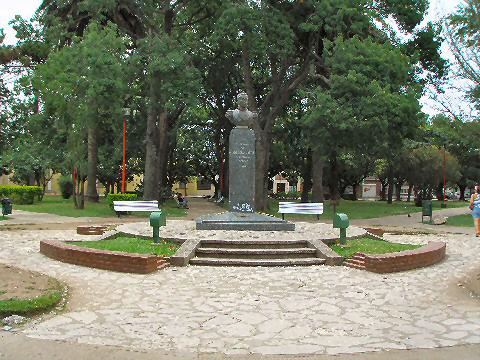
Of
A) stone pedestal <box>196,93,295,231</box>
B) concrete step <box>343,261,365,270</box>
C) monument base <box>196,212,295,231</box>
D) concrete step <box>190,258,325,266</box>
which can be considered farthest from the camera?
stone pedestal <box>196,93,295,231</box>

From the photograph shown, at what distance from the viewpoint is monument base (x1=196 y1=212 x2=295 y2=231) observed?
1373cm

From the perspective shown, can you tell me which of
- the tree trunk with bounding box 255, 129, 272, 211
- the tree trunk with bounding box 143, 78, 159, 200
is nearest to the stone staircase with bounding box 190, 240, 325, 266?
the tree trunk with bounding box 255, 129, 272, 211

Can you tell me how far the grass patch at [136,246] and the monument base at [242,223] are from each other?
1.77m

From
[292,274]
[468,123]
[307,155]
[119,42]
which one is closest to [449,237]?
[468,123]

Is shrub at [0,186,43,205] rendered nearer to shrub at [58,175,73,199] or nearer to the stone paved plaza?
shrub at [58,175,73,199]

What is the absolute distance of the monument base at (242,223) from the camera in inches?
541

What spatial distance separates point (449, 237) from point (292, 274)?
31.8 feet

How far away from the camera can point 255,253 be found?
35.8ft

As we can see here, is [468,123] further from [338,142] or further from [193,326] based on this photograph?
[193,326]

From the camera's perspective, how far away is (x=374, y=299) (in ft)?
25.7

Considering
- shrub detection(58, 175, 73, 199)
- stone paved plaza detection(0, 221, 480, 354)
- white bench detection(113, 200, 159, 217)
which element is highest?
shrub detection(58, 175, 73, 199)

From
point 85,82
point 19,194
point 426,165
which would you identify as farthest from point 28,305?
point 426,165

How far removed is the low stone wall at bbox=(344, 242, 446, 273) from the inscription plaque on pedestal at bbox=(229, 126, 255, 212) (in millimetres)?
4588

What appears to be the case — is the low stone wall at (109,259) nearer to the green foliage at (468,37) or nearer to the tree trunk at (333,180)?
the green foliage at (468,37)
